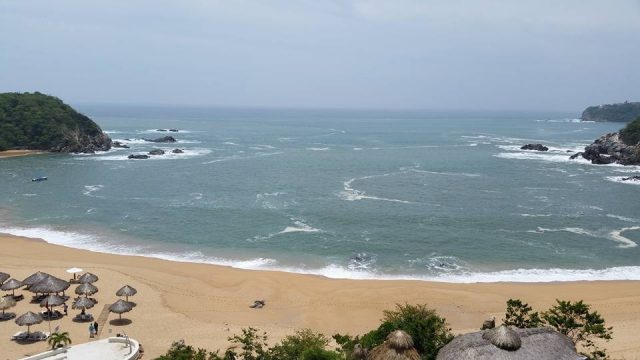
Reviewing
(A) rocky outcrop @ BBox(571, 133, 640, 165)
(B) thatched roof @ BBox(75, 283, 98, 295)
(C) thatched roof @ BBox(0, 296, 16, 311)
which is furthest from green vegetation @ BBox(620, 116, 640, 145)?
(C) thatched roof @ BBox(0, 296, 16, 311)

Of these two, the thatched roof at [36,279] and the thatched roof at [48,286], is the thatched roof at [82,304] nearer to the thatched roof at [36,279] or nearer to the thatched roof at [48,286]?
the thatched roof at [48,286]

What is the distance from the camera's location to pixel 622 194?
6531 cm

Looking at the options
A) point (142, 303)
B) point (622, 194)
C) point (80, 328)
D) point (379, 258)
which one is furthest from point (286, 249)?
point (622, 194)

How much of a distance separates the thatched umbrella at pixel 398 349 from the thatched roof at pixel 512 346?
112cm

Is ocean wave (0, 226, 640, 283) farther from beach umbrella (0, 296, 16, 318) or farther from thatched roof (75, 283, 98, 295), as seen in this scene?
beach umbrella (0, 296, 16, 318)

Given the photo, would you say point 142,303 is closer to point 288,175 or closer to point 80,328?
point 80,328

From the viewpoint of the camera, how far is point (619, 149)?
9688 cm

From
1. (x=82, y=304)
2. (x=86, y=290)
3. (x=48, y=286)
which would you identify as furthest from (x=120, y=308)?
(x=48, y=286)

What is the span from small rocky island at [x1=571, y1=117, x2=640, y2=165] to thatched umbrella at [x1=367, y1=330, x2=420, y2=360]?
8900 centimetres

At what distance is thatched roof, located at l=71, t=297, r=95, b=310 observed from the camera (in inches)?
1154

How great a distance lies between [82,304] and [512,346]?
22.9m

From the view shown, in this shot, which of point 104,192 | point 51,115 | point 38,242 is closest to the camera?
point 38,242

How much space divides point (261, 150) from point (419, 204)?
59286 millimetres

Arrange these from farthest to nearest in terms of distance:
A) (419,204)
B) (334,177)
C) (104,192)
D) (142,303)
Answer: (334,177)
(104,192)
(419,204)
(142,303)
